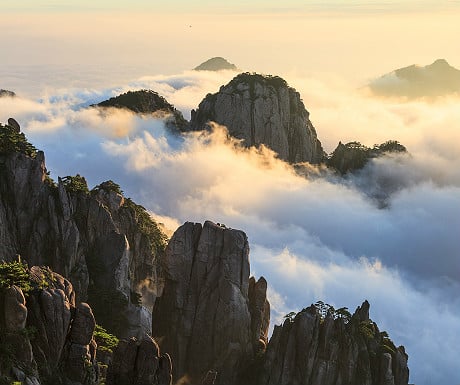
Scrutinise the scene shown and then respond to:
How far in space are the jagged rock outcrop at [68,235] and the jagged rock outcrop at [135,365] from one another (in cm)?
1653

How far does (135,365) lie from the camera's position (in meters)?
58.5

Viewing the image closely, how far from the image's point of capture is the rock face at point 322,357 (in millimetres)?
82812

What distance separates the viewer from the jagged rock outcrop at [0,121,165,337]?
75625 mm

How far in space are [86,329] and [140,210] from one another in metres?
48.2

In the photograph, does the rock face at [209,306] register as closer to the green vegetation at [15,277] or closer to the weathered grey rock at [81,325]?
the weathered grey rock at [81,325]

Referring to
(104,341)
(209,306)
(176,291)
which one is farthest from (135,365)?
(176,291)

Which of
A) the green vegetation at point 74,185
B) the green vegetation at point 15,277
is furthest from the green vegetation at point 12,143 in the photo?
the green vegetation at point 15,277

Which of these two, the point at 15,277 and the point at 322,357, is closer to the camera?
the point at 15,277

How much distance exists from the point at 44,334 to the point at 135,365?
10.5 metres

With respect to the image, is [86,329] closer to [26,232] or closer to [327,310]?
[26,232]

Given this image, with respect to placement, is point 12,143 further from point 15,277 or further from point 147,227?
point 15,277

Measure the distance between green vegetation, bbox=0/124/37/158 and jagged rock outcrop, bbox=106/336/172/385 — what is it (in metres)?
29.1

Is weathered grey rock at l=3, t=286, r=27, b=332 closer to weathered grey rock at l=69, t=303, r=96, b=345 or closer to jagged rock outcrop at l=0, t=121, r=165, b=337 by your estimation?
weathered grey rock at l=69, t=303, r=96, b=345

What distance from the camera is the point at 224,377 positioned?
8319cm
